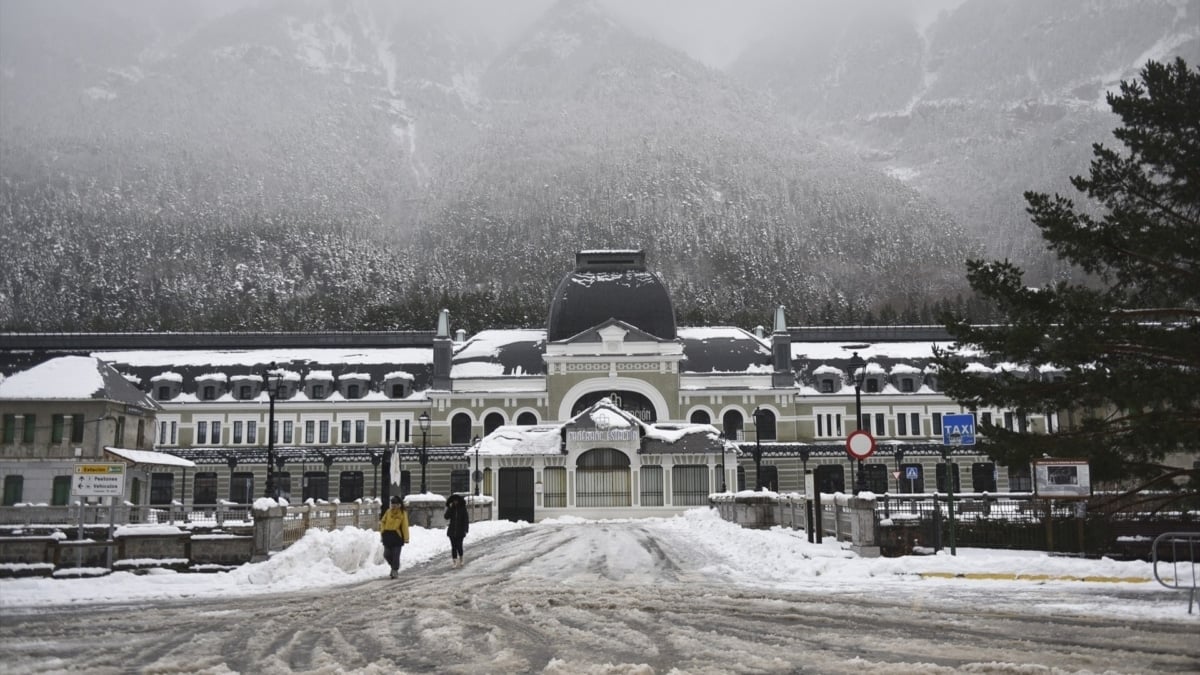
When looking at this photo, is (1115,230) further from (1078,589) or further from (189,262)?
(189,262)

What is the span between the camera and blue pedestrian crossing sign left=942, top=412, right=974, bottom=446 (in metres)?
21.8

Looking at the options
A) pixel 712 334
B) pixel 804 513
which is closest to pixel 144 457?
pixel 804 513

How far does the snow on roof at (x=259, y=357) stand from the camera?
3100 inches

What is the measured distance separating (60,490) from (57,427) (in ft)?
9.78

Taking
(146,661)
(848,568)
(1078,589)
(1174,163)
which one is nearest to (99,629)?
(146,661)

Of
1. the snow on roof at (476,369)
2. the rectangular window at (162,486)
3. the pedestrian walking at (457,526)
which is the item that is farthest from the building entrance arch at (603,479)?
the pedestrian walking at (457,526)

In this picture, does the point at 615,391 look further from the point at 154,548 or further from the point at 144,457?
the point at 154,548

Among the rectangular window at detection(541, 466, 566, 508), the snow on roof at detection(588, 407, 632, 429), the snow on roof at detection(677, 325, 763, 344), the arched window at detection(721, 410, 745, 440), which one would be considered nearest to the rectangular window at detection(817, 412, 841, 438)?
the arched window at detection(721, 410, 745, 440)

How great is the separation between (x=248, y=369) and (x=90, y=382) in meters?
29.4

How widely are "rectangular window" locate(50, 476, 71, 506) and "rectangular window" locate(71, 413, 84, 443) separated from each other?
1.86 meters

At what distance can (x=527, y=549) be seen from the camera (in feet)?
96.4

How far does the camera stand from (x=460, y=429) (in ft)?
244

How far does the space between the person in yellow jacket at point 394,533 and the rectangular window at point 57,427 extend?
33.4 metres

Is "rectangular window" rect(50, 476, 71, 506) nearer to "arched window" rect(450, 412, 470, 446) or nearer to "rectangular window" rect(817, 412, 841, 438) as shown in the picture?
"arched window" rect(450, 412, 470, 446)
